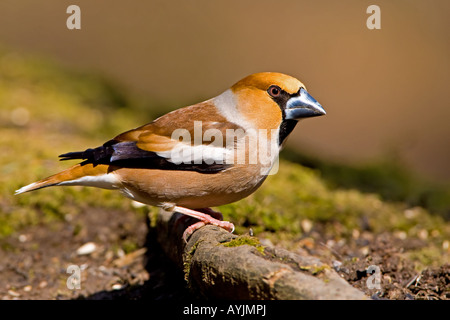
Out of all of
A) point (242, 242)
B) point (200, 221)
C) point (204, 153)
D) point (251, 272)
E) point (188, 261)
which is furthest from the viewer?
point (200, 221)

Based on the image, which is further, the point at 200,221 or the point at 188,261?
the point at 200,221

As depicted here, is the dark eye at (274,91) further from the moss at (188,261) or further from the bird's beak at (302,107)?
the moss at (188,261)

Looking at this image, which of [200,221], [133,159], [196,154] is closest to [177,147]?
[196,154]

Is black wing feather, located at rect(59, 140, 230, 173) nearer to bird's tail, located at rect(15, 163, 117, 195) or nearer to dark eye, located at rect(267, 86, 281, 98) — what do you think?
bird's tail, located at rect(15, 163, 117, 195)

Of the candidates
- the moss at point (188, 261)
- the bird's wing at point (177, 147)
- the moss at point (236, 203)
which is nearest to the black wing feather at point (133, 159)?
the bird's wing at point (177, 147)

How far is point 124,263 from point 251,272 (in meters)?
2.45

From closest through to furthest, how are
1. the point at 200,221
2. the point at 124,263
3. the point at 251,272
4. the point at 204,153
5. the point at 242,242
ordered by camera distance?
the point at 251,272
the point at 242,242
the point at 204,153
the point at 200,221
the point at 124,263

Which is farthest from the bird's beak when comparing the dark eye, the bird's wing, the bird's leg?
the bird's leg

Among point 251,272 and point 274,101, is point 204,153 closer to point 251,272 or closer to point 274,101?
point 274,101

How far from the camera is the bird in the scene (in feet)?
12.3

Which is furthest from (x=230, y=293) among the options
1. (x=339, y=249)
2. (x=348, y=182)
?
(x=348, y=182)

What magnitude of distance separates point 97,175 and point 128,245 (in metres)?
1.38

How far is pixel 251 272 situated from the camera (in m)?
2.75

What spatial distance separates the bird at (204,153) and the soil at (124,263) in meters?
0.73
